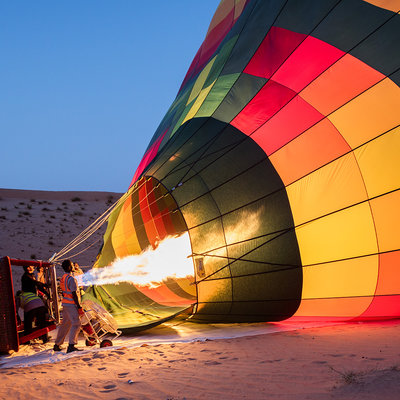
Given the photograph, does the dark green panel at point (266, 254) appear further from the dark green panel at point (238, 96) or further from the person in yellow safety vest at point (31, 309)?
the person in yellow safety vest at point (31, 309)

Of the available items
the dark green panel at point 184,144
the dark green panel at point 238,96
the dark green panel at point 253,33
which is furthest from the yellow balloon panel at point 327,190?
the dark green panel at point 253,33

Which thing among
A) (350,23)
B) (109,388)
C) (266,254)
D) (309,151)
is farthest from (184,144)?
(109,388)

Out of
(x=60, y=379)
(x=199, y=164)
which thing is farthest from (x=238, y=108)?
(x=60, y=379)

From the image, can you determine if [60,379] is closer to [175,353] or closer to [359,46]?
[175,353]

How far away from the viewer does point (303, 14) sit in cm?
511

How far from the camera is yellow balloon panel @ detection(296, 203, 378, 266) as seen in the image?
4.97m

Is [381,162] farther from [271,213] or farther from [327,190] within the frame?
[271,213]

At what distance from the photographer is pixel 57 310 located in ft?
22.3

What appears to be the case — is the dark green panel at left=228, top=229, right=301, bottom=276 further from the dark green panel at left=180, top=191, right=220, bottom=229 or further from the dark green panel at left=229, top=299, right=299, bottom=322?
the dark green panel at left=180, top=191, right=220, bottom=229

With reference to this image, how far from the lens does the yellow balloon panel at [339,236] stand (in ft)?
16.3

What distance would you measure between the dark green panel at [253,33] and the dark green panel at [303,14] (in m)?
0.13

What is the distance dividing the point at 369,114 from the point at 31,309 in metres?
4.73

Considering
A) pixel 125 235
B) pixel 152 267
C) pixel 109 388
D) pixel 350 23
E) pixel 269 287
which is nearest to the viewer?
pixel 109 388

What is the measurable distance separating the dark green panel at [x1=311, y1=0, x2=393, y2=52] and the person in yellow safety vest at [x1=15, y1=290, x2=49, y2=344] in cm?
475
